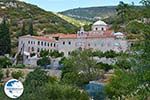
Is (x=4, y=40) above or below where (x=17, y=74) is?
above

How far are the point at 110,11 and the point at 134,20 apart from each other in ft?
559

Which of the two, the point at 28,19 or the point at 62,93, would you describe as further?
the point at 28,19

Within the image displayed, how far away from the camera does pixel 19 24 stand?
372 feet

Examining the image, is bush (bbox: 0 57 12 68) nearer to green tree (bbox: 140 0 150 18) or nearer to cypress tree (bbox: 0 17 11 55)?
cypress tree (bbox: 0 17 11 55)

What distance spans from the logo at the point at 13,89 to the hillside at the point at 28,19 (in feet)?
246

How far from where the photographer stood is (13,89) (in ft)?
34.8

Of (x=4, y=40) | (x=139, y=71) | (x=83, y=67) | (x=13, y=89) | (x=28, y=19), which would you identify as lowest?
(x=28, y=19)

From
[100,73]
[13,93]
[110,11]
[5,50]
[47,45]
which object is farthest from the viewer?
[110,11]

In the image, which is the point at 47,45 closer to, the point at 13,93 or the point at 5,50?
the point at 5,50

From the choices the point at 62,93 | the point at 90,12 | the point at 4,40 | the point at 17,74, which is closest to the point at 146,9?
the point at 62,93

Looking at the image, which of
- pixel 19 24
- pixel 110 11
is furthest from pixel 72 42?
pixel 110 11

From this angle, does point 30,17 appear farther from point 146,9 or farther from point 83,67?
point 146,9

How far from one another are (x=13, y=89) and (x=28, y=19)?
370 feet

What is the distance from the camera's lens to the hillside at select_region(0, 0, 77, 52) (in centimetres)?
10833
